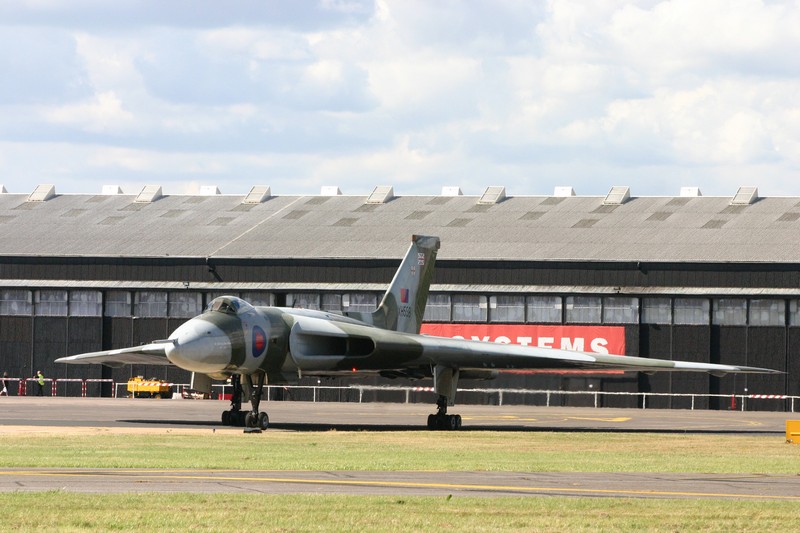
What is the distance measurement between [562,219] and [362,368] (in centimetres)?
3379

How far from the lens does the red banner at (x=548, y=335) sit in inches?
2552

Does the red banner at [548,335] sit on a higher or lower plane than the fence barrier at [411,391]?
higher

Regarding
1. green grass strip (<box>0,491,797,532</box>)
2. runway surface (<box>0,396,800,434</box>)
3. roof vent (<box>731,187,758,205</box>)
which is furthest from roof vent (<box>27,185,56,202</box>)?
green grass strip (<box>0,491,797,532</box>)

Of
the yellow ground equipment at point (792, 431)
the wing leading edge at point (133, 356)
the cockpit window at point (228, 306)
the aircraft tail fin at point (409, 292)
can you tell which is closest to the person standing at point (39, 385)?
the wing leading edge at point (133, 356)

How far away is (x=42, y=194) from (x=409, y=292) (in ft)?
147

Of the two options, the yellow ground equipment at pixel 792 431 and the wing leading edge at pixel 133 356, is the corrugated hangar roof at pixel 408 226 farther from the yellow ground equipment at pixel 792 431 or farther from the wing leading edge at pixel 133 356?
the yellow ground equipment at pixel 792 431

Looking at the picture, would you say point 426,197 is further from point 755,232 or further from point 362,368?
point 362,368

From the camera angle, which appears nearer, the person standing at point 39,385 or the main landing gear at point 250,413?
the main landing gear at point 250,413

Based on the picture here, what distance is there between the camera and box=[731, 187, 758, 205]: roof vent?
73.8m

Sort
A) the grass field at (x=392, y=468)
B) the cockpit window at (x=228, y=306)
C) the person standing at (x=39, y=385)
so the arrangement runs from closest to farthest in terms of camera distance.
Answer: the grass field at (x=392, y=468), the cockpit window at (x=228, y=306), the person standing at (x=39, y=385)

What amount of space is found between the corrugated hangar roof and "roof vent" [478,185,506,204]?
0.10 metres

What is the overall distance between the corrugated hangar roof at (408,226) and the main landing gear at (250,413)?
29.0 m

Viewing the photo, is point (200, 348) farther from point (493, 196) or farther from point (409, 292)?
point (493, 196)

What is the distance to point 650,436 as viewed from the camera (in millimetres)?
36938
